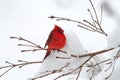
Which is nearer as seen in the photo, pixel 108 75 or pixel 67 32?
pixel 108 75

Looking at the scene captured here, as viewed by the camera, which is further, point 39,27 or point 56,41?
point 39,27

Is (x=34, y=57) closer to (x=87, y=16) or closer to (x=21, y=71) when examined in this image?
(x=21, y=71)

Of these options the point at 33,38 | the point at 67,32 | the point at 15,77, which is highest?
the point at 67,32

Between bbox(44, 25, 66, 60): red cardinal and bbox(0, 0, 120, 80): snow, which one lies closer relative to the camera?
bbox(44, 25, 66, 60): red cardinal

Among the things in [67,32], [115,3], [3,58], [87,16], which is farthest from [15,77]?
[67,32]

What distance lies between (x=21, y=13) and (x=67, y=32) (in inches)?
69.0

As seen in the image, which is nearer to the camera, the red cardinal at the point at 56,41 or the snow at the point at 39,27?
the red cardinal at the point at 56,41

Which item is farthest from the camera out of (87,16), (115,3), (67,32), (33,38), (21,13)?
(21,13)

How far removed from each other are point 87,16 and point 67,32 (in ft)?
3.21

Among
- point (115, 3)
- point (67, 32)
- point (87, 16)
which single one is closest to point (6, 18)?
point (87, 16)

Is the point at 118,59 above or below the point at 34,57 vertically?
above

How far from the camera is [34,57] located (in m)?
2.85

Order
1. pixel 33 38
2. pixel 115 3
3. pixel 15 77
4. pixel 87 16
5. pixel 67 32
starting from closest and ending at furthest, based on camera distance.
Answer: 1. pixel 67 32
2. pixel 115 3
3. pixel 87 16
4. pixel 15 77
5. pixel 33 38

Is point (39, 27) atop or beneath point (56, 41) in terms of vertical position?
beneath
